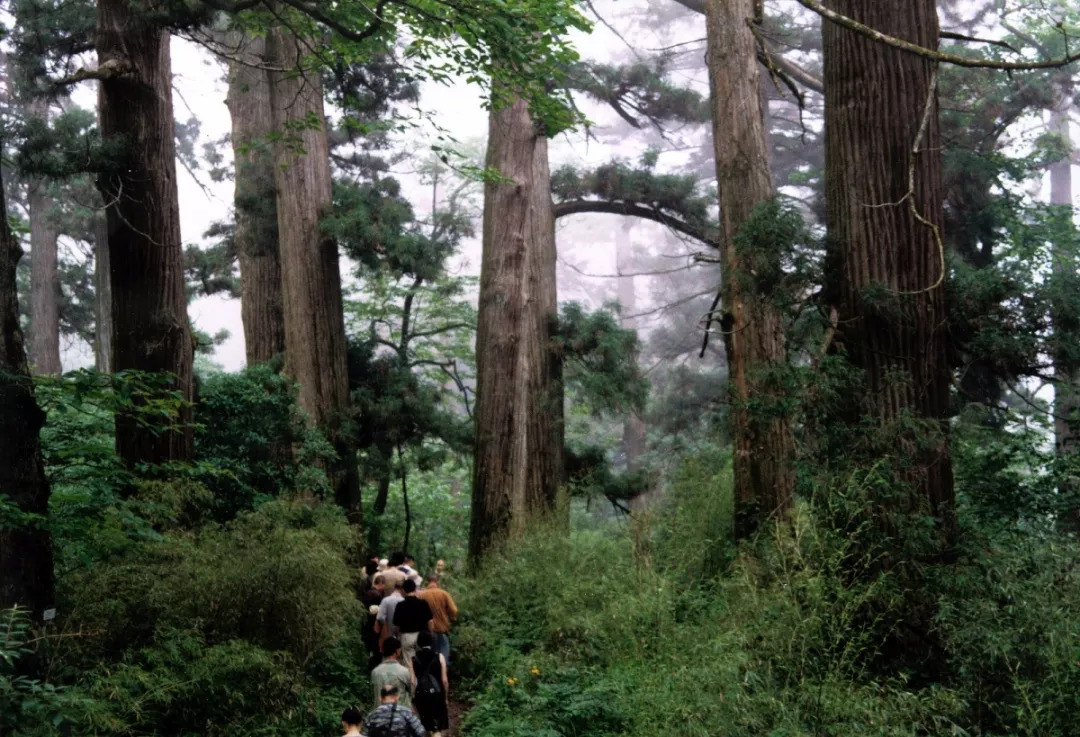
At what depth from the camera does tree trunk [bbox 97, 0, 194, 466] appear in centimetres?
1033

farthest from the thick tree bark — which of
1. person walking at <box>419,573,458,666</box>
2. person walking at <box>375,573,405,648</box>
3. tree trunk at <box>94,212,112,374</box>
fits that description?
tree trunk at <box>94,212,112,374</box>

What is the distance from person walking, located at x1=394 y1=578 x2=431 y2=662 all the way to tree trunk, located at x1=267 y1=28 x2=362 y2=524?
7251 millimetres

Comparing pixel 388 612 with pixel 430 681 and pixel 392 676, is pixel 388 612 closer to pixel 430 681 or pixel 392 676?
pixel 430 681

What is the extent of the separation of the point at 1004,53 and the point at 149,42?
2039 centimetres

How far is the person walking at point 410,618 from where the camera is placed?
9078 millimetres

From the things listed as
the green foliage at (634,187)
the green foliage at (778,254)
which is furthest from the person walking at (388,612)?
the green foliage at (634,187)

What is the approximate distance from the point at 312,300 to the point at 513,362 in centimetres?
356

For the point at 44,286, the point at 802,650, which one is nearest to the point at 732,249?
the point at 802,650

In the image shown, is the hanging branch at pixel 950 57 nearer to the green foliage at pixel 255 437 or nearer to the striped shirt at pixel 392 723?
the striped shirt at pixel 392 723

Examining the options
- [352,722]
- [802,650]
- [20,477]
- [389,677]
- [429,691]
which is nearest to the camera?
[802,650]

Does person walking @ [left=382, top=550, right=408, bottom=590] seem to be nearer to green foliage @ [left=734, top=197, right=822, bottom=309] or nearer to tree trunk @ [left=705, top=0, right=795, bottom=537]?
tree trunk @ [left=705, top=0, right=795, bottom=537]

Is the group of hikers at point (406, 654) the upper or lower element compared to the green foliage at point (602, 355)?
lower

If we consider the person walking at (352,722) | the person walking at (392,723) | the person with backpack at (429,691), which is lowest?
the person with backpack at (429,691)

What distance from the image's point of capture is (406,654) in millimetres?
9250
